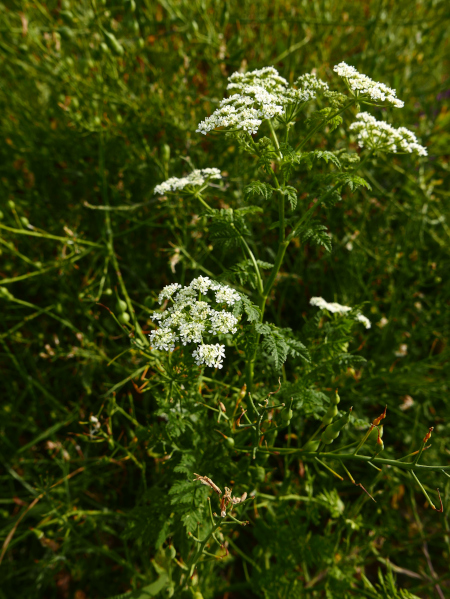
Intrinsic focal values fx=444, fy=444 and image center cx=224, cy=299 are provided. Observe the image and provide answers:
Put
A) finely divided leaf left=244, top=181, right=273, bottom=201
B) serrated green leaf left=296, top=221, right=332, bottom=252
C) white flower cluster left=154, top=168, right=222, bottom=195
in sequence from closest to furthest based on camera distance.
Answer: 1. finely divided leaf left=244, top=181, right=273, bottom=201
2. serrated green leaf left=296, top=221, right=332, bottom=252
3. white flower cluster left=154, top=168, right=222, bottom=195

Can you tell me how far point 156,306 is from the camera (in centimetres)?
219

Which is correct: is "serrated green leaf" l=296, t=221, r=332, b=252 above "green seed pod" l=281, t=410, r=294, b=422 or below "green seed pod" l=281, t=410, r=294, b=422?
above

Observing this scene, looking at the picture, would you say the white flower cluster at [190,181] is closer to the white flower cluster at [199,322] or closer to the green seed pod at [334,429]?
the white flower cluster at [199,322]

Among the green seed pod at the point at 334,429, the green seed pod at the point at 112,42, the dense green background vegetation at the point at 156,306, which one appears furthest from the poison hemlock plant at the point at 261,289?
the green seed pod at the point at 112,42

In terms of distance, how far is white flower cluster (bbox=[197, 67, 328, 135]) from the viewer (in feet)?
3.92

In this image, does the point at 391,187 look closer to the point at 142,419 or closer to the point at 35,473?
the point at 142,419

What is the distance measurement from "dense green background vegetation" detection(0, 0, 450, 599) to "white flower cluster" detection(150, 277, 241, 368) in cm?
29

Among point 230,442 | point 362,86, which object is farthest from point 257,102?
point 230,442

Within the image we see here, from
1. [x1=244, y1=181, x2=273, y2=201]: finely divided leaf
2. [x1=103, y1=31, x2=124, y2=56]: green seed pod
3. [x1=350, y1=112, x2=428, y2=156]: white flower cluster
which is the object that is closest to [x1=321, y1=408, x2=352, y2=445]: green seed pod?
[x1=244, y1=181, x2=273, y2=201]: finely divided leaf

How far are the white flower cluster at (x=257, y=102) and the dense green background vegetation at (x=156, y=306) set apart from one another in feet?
1.73

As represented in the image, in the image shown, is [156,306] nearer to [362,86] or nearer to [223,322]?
[223,322]

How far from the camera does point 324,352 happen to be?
5.07 ft

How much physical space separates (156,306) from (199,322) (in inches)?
40.7

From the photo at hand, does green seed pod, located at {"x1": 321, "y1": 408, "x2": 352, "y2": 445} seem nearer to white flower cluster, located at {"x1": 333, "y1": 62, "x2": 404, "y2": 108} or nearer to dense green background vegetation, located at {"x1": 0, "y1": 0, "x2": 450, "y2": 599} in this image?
dense green background vegetation, located at {"x1": 0, "y1": 0, "x2": 450, "y2": 599}
